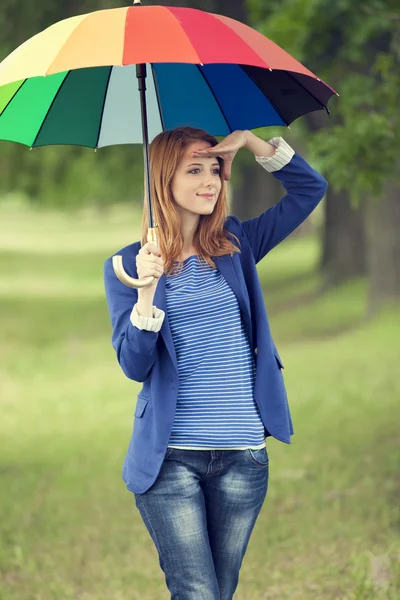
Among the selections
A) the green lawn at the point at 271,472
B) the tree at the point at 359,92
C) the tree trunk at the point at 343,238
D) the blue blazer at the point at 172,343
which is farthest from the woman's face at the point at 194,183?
the tree trunk at the point at 343,238

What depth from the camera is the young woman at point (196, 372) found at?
3670mm

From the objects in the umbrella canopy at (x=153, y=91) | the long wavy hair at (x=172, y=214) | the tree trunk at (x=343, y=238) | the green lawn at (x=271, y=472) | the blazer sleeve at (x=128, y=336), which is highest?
the umbrella canopy at (x=153, y=91)

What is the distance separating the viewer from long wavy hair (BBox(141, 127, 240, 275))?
12.7 ft

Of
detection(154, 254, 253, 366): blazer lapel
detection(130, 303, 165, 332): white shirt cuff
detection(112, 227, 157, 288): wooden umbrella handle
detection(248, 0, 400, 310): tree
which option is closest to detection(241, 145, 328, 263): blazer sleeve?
detection(154, 254, 253, 366): blazer lapel

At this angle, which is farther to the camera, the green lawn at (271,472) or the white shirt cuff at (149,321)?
the green lawn at (271,472)

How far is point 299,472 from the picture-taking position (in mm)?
8805

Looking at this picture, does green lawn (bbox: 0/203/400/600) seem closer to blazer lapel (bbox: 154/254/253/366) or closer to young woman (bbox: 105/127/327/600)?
young woman (bbox: 105/127/327/600)

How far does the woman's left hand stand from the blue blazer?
0.64 feet

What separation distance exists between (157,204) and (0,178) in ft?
71.9

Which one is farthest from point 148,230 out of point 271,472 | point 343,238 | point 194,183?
point 343,238

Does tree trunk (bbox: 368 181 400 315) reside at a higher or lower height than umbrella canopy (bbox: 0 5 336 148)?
lower

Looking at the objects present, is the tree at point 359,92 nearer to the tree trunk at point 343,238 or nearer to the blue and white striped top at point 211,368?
the blue and white striped top at point 211,368

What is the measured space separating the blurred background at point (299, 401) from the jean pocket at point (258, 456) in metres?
2.29

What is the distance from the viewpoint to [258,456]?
3.75m
